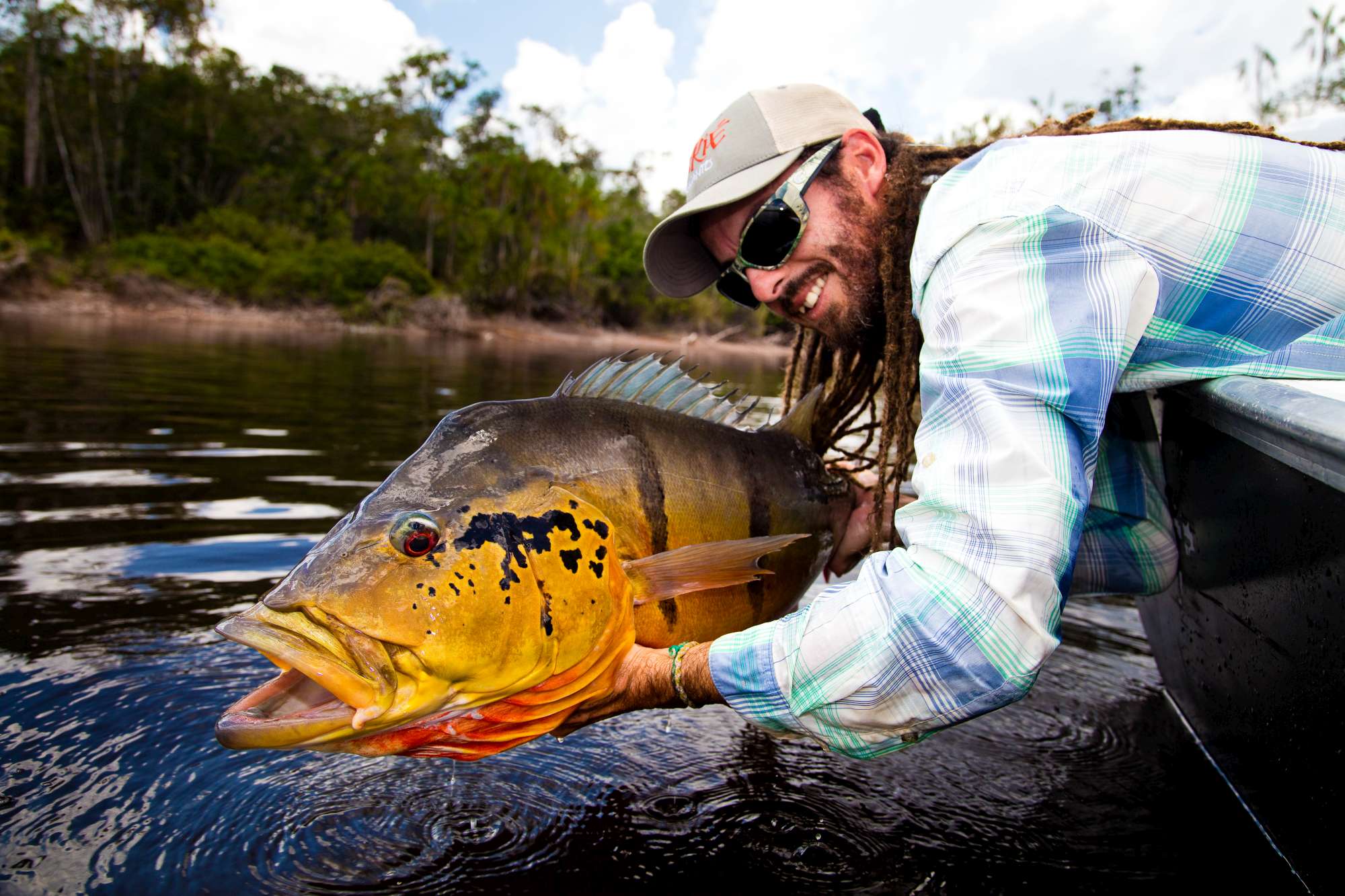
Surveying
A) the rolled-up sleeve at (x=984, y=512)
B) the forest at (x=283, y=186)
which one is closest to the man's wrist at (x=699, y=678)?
the rolled-up sleeve at (x=984, y=512)

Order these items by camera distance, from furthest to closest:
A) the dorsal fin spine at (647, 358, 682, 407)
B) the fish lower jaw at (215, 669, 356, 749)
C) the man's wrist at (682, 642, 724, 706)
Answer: the dorsal fin spine at (647, 358, 682, 407), the man's wrist at (682, 642, 724, 706), the fish lower jaw at (215, 669, 356, 749)

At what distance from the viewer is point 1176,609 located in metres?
2.89

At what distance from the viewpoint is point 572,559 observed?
6.27ft

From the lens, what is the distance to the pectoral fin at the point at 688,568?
79.3 inches

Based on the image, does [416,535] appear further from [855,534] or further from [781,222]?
[855,534]

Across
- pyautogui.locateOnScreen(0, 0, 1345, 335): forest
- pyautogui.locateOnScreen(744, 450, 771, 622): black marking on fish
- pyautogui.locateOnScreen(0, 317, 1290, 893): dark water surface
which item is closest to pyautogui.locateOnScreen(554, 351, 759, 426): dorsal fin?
pyautogui.locateOnScreen(744, 450, 771, 622): black marking on fish

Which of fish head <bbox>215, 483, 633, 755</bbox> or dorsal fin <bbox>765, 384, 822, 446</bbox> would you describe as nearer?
fish head <bbox>215, 483, 633, 755</bbox>

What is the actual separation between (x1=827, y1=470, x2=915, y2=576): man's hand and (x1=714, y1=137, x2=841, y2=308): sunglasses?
838 mm

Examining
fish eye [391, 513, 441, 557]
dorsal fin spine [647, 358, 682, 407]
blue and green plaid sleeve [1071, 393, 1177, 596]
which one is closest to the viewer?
fish eye [391, 513, 441, 557]

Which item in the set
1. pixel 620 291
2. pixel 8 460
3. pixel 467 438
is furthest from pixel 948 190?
pixel 620 291

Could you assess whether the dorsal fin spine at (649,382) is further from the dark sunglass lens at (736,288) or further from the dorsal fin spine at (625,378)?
the dark sunglass lens at (736,288)

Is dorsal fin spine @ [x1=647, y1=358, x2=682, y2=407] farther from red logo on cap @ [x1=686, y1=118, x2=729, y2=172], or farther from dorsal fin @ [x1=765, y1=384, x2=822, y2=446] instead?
red logo on cap @ [x1=686, y1=118, x2=729, y2=172]

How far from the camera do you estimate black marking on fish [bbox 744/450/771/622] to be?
238cm

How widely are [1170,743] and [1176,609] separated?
1.58 ft
